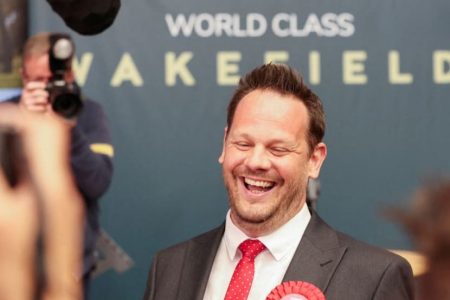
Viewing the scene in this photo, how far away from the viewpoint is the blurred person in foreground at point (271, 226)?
1.83 metres

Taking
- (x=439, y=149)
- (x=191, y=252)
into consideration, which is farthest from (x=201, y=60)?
(x=191, y=252)

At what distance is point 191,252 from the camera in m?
1.99

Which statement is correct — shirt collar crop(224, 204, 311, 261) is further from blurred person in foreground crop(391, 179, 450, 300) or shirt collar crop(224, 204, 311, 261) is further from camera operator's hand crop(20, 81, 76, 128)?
blurred person in foreground crop(391, 179, 450, 300)

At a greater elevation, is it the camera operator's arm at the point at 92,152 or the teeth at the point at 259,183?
the teeth at the point at 259,183

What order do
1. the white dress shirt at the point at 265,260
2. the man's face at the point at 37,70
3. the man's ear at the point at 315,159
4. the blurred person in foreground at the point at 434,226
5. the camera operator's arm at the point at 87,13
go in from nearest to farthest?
1. the blurred person in foreground at the point at 434,226
2. the white dress shirt at the point at 265,260
3. the man's ear at the point at 315,159
4. the man's face at the point at 37,70
5. the camera operator's arm at the point at 87,13

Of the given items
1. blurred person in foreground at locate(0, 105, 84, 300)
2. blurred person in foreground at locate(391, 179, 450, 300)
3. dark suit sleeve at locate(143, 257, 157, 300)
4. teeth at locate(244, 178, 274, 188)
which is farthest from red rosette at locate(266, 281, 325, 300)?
blurred person in foreground at locate(0, 105, 84, 300)

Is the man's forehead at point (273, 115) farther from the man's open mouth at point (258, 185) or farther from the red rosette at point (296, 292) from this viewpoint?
the red rosette at point (296, 292)

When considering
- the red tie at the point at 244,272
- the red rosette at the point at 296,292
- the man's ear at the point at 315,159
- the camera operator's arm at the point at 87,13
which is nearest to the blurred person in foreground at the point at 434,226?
the red rosette at the point at 296,292

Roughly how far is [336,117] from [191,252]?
1.24 meters

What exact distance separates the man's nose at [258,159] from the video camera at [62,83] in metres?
1.12

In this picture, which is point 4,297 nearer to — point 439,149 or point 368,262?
point 368,262

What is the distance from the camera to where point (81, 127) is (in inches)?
118

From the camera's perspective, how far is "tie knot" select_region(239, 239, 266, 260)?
1.89 meters

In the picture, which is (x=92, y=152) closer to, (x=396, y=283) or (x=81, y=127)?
(x=81, y=127)
